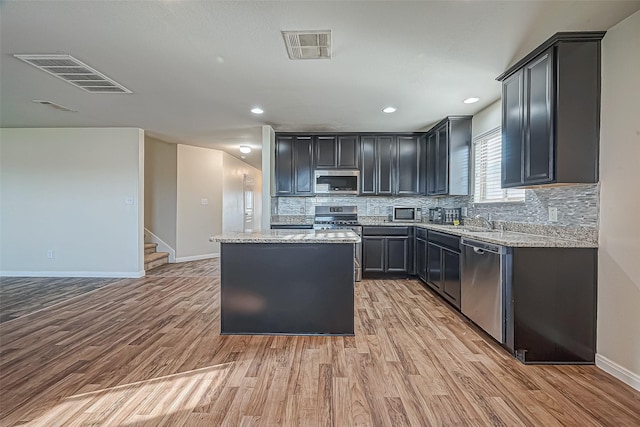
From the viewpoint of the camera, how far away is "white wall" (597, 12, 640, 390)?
2031mm

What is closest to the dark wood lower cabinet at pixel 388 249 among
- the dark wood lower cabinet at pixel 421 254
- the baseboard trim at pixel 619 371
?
the dark wood lower cabinet at pixel 421 254

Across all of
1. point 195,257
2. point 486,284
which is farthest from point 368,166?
point 195,257

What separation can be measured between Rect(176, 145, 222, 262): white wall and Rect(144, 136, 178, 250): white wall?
0.33 ft

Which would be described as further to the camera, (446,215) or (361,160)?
(361,160)

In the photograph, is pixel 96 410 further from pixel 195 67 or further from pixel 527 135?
pixel 527 135

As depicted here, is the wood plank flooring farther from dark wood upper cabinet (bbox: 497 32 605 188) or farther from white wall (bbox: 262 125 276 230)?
dark wood upper cabinet (bbox: 497 32 605 188)

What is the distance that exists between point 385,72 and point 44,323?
4.04m

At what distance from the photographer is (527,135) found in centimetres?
260

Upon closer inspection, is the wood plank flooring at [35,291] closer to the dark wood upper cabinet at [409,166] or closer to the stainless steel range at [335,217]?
the stainless steel range at [335,217]

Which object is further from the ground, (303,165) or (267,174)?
(303,165)

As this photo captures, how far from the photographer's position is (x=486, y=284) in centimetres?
273

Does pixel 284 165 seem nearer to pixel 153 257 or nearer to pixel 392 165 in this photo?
pixel 392 165

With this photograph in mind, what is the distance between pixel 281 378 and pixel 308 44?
7.85 feet

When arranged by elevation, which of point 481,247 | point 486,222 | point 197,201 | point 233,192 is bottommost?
point 481,247
